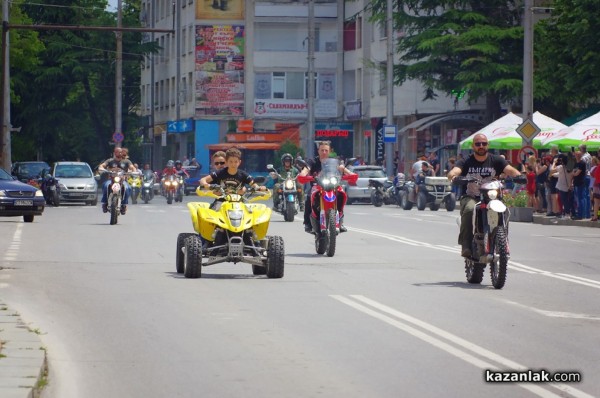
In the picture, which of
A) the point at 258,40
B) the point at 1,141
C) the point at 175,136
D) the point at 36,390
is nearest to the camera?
the point at 36,390

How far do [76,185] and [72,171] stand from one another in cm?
183

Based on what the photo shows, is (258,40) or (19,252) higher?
(258,40)

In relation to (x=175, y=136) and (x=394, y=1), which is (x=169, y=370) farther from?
(x=175, y=136)

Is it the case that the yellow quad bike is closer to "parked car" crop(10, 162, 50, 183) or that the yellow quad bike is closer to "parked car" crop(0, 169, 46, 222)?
"parked car" crop(0, 169, 46, 222)

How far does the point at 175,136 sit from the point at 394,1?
1453 inches

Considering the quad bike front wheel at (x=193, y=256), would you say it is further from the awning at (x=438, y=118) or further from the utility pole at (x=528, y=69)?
the awning at (x=438, y=118)

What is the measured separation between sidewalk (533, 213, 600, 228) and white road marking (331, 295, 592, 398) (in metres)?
21.2

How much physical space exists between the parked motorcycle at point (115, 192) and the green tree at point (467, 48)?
2674 centimetres

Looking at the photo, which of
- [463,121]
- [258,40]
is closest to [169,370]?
[463,121]

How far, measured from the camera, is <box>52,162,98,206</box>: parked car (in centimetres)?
5369

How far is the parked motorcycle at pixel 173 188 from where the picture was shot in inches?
2269

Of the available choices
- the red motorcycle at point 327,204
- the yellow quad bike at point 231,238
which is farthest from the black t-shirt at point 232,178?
the red motorcycle at point 327,204

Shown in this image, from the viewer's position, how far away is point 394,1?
64750 millimetres

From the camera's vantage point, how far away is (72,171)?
182ft
